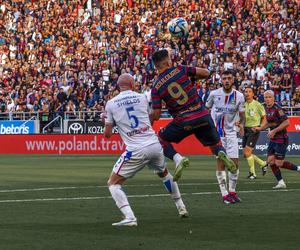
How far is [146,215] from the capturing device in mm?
15094

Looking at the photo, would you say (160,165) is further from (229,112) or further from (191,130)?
(229,112)

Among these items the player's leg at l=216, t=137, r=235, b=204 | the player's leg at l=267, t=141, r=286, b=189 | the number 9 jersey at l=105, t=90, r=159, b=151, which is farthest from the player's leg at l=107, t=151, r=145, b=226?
the player's leg at l=267, t=141, r=286, b=189

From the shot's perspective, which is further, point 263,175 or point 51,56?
point 51,56

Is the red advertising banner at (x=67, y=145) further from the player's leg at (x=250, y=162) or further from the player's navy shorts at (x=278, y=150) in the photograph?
the player's navy shorts at (x=278, y=150)

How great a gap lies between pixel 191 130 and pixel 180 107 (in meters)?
0.50

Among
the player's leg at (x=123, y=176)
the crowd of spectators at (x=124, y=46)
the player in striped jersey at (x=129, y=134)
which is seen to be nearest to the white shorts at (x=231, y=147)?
the player in striped jersey at (x=129, y=134)

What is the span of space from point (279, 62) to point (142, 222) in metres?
27.1

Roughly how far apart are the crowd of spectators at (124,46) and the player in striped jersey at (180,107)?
2343cm

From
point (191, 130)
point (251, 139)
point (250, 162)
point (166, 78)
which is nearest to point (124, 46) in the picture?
point (251, 139)

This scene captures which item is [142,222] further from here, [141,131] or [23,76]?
[23,76]

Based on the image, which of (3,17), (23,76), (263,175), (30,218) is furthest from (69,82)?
(30,218)

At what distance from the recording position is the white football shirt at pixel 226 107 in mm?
18453

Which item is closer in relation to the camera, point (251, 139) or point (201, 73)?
point (201, 73)

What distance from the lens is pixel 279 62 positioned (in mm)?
40375
